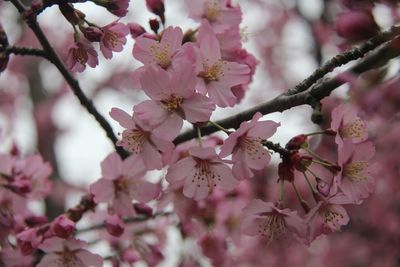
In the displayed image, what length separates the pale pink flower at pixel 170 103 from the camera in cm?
142

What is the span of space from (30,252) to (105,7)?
84cm

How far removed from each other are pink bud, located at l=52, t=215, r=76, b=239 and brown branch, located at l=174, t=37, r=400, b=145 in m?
0.53

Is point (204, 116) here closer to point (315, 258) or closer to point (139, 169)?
point (139, 169)

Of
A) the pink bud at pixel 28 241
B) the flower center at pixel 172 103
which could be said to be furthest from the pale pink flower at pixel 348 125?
the pink bud at pixel 28 241

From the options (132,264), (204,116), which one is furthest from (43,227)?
(204,116)

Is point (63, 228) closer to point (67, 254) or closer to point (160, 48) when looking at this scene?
point (67, 254)

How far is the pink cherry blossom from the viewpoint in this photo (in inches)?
61.7

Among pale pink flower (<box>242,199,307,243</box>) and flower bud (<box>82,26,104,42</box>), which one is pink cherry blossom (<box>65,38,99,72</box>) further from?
pale pink flower (<box>242,199,307,243</box>)

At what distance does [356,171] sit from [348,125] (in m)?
0.15

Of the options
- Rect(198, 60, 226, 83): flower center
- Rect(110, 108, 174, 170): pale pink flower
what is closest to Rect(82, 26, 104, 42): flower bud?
Rect(110, 108, 174, 170): pale pink flower

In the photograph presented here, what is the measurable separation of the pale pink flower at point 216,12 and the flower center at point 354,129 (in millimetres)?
534

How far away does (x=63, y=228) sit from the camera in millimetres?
1697

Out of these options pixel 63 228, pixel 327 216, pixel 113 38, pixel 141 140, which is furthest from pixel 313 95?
pixel 63 228

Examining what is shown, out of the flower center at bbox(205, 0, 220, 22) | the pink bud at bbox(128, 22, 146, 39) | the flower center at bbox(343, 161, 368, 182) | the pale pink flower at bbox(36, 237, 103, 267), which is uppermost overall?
the pink bud at bbox(128, 22, 146, 39)
